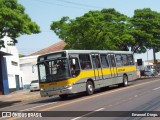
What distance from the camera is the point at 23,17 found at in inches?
1018

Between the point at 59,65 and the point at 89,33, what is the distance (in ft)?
66.8

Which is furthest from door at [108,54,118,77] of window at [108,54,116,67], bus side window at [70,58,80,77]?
bus side window at [70,58,80,77]

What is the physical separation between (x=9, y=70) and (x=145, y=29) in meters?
20.4

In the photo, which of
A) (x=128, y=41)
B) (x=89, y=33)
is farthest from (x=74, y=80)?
(x=128, y=41)

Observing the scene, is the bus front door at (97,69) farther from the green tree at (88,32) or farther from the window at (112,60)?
the green tree at (88,32)

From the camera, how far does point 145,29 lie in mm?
54812

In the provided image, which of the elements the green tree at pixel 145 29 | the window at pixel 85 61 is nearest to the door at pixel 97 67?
the window at pixel 85 61

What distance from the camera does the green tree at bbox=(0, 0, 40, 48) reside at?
23953mm

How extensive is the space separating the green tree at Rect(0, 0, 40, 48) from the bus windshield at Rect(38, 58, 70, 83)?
3530mm

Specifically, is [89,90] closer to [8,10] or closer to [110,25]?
[8,10]

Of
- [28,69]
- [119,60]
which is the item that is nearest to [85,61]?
[119,60]

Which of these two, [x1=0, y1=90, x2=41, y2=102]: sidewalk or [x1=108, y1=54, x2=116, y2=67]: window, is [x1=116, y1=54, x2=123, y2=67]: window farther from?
[x1=0, y1=90, x2=41, y2=102]: sidewalk

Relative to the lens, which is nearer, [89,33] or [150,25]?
[89,33]

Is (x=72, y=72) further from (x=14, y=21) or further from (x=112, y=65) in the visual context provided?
(x=112, y=65)
